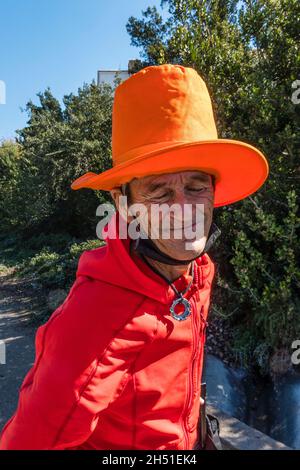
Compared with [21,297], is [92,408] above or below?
above

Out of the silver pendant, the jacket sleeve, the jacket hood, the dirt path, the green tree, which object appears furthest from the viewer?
the green tree

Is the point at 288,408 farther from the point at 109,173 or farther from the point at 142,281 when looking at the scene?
the point at 109,173

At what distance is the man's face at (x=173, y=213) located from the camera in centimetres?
129

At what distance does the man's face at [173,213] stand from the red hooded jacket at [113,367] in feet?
0.40

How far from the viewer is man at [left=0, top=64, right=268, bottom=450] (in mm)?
1074

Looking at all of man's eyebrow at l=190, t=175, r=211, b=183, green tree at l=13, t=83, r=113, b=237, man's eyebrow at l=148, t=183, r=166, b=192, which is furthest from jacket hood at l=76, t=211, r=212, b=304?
green tree at l=13, t=83, r=113, b=237

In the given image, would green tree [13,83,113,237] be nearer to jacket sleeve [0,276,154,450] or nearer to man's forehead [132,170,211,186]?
man's forehead [132,170,211,186]

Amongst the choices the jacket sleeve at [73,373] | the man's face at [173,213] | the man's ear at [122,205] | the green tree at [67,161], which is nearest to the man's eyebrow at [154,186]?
the man's face at [173,213]

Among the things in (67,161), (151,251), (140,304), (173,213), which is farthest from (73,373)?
(67,161)

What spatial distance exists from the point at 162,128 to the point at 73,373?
2.66 feet

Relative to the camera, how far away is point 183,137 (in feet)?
4.21
